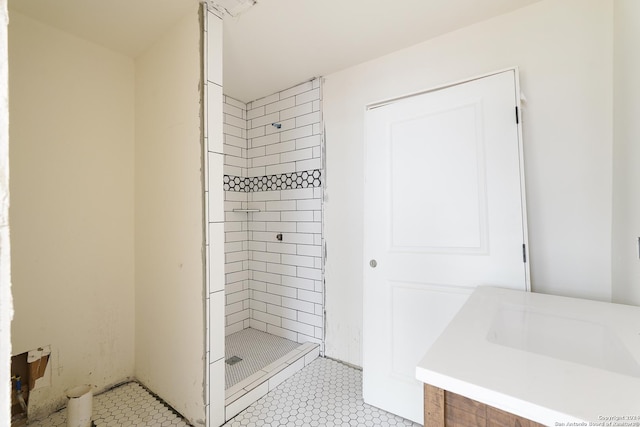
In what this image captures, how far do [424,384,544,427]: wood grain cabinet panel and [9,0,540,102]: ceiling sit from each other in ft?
5.62

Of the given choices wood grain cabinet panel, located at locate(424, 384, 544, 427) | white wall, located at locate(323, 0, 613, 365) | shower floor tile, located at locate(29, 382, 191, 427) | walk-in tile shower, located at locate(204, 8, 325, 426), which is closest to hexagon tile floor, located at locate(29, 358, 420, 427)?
shower floor tile, located at locate(29, 382, 191, 427)

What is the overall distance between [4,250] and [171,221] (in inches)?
55.8

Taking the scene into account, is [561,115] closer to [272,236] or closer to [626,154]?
[626,154]

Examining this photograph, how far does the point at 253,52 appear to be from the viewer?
188 centimetres

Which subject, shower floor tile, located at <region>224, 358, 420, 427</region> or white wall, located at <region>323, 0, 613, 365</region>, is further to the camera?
shower floor tile, located at <region>224, 358, 420, 427</region>

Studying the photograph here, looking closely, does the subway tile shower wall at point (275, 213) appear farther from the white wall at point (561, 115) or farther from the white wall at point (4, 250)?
the white wall at point (4, 250)

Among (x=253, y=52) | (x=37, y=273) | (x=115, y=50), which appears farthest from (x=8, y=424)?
(x=115, y=50)

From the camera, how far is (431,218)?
60.2 inches

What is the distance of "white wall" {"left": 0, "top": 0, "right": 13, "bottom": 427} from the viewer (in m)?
0.29

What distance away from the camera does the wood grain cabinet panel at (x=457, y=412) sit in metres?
0.63

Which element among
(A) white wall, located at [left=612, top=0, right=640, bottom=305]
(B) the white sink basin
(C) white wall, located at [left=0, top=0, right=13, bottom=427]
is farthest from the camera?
(A) white wall, located at [left=612, top=0, right=640, bottom=305]

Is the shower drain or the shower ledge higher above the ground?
the shower ledge

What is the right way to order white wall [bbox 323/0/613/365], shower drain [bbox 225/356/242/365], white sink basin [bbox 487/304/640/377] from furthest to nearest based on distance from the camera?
1. shower drain [bbox 225/356/242/365]
2. white wall [bbox 323/0/613/365]
3. white sink basin [bbox 487/304/640/377]

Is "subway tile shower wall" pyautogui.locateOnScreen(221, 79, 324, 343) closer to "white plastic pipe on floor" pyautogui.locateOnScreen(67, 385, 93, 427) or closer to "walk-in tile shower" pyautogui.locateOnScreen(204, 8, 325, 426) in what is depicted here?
"walk-in tile shower" pyautogui.locateOnScreen(204, 8, 325, 426)
